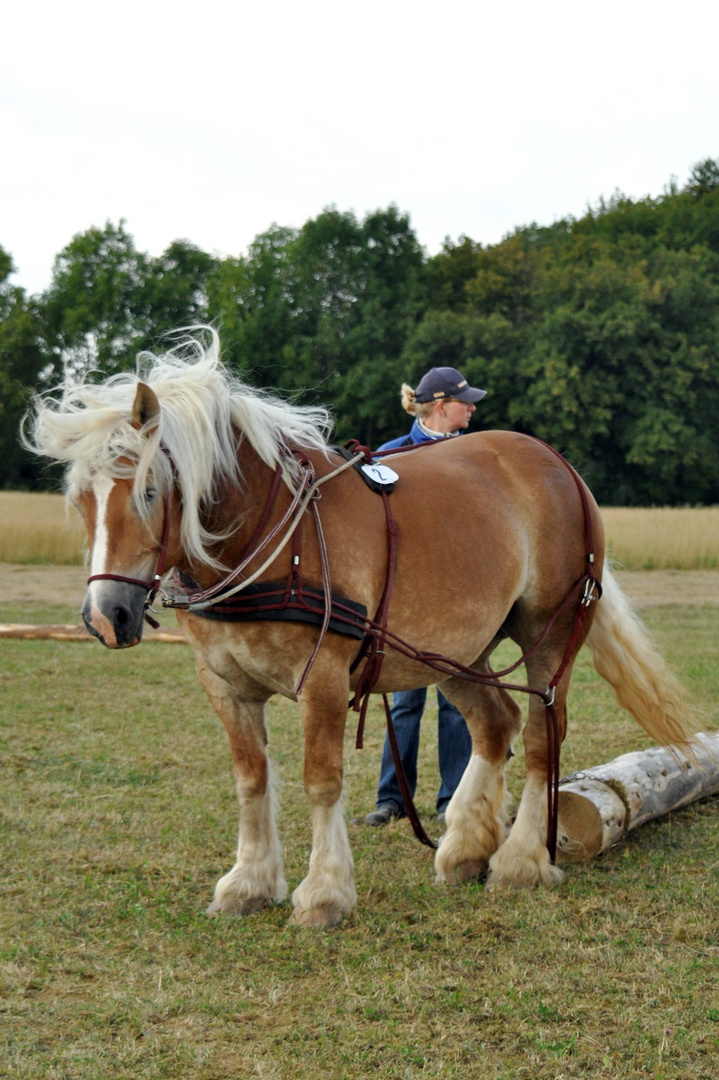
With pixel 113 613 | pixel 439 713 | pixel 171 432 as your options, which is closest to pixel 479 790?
pixel 439 713

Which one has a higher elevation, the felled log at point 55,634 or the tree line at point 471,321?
the tree line at point 471,321

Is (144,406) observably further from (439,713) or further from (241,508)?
(439,713)

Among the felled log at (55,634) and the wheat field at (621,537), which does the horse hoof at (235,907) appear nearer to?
the felled log at (55,634)

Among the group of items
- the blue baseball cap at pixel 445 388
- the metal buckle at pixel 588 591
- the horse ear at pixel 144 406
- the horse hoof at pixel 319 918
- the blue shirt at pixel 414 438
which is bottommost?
the horse hoof at pixel 319 918

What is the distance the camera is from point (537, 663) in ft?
15.3

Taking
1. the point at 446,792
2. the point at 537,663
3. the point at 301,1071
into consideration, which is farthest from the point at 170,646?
the point at 301,1071

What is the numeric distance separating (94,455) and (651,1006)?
243cm

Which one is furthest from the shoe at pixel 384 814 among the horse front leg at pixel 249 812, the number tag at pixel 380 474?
the number tag at pixel 380 474

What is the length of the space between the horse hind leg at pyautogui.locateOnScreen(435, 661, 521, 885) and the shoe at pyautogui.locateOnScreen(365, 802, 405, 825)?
2.60 feet

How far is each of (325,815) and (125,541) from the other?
129 cm

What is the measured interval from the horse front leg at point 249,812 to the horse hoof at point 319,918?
270mm

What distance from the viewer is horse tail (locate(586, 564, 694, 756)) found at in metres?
4.89

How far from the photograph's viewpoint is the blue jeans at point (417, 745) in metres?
5.41

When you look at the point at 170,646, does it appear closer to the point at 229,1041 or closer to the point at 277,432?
the point at 277,432
